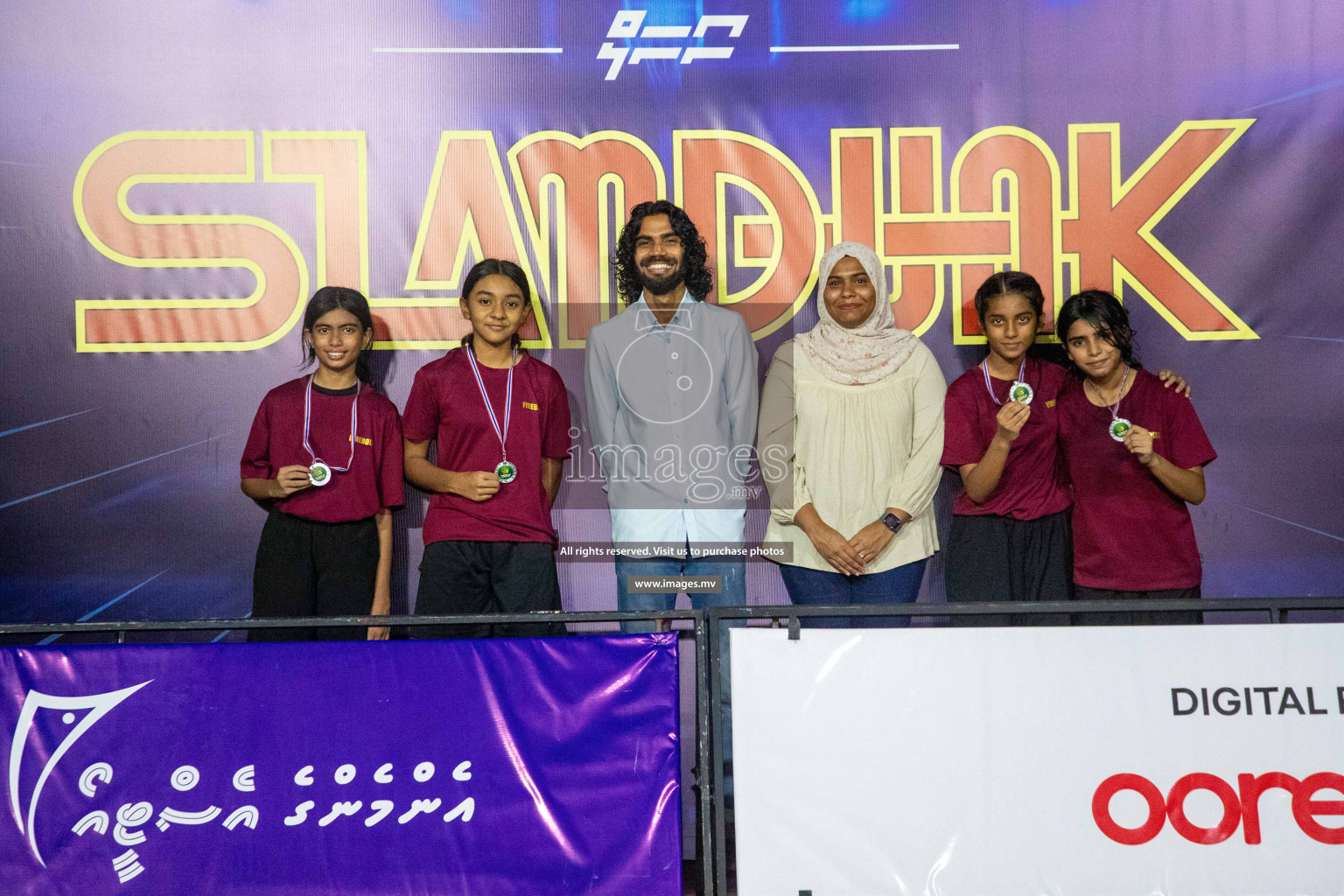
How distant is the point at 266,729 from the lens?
2746 mm

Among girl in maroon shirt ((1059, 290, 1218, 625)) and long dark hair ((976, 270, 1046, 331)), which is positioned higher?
long dark hair ((976, 270, 1046, 331))

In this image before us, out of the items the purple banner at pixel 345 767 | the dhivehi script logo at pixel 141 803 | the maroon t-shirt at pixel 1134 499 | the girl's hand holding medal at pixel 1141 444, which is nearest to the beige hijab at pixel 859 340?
the maroon t-shirt at pixel 1134 499

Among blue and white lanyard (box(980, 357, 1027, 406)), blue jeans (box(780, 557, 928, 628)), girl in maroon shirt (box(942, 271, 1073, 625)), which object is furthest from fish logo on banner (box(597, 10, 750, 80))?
blue jeans (box(780, 557, 928, 628))

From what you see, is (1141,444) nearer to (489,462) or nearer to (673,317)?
(673,317)

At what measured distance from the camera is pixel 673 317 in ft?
12.9

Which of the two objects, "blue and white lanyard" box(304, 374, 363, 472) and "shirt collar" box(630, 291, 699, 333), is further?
"shirt collar" box(630, 291, 699, 333)

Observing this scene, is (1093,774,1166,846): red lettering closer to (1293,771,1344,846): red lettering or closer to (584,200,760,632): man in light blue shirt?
(1293,771,1344,846): red lettering

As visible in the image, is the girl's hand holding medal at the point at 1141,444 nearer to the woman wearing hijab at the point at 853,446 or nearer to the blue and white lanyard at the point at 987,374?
the blue and white lanyard at the point at 987,374

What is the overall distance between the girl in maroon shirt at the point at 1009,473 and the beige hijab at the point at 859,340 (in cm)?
29

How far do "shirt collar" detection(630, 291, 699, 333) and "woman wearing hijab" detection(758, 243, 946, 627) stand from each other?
359mm

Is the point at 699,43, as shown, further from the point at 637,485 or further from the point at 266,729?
the point at 266,729

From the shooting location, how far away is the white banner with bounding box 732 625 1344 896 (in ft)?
8.66

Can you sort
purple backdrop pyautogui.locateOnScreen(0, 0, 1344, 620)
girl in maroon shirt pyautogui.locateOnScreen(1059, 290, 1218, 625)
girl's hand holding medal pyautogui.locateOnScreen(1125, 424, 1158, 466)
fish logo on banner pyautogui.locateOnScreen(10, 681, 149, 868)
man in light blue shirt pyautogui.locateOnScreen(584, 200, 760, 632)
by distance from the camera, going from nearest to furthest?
fish logo on banner pyautogui.locateOnScreen(10, 681, 149, 868) < girl's hand holding medal pyautogui.locateOnScreen(1125, 424, 1158, 466) < girl in maroon shirt pyautogui.locateOnScreen(1059, 290, 1218, 625) < man in light blue shirt pyautogui.locateOnScreen(584, 200, 760, 632) < purple backdrop pyautogui.locateOnScreen(0, 0, 1344, 620)

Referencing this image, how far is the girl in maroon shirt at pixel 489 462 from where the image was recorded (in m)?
3.67
